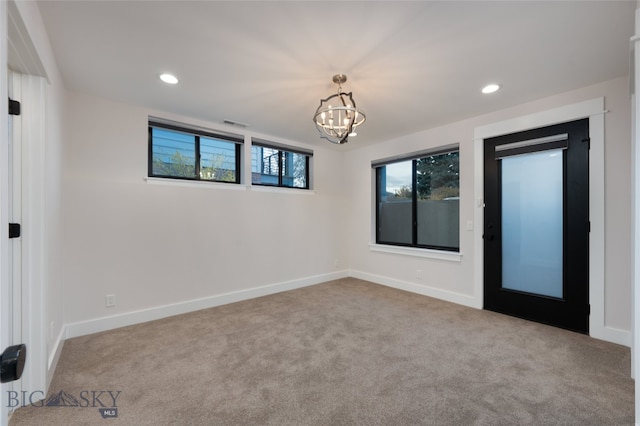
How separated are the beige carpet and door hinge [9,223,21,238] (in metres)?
1.09

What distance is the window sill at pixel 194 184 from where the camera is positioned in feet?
10.8

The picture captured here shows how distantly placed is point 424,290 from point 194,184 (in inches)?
139

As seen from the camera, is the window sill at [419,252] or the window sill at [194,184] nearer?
the window sill at [194,184]

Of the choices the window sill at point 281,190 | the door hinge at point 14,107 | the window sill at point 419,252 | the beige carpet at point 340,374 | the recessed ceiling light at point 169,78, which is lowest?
the beige carpet at point 340,374

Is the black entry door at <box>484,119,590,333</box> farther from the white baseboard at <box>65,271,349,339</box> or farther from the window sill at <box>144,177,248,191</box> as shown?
the window sill at <box>144,177,248,191</box>

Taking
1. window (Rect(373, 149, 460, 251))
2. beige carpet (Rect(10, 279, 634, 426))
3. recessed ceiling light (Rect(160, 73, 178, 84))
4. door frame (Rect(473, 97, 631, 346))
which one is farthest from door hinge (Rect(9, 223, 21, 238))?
door frame (Rect(473, 97, 631, 346))

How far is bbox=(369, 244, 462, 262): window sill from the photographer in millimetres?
3842

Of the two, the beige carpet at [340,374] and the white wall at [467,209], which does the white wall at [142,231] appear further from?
the white wall at [467,209]

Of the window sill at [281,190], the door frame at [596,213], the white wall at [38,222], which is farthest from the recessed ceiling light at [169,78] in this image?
the door frame at [596,213]

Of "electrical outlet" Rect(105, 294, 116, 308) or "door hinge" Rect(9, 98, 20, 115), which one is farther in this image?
"electrical outlet" Rect(105, 294, 116, 308)

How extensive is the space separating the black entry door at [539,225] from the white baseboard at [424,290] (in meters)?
0.22

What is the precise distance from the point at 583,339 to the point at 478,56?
280cm

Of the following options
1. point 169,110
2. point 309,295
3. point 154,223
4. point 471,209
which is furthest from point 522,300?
point 169,110

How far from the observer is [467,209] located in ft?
12.1
